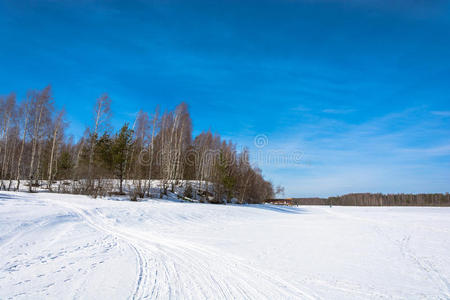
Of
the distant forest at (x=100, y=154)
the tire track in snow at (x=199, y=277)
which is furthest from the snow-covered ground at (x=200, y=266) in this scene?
the distant forest at (x=100, y=154)

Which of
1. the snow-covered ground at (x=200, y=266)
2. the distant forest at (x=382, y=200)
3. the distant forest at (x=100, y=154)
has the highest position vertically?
the distant forest at (x=100, y=154)

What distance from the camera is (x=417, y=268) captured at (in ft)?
16.5

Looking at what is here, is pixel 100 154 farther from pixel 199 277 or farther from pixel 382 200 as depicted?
pixel 382 200

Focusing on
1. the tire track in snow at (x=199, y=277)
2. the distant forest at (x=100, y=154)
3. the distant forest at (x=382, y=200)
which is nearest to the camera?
the tire track in snow at (x=199, y=277)

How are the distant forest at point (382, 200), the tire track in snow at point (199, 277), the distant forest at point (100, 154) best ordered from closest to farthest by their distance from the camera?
the tire track in snow at point (199, 277) → the distant forest at point (100, 154) → the distant forest at point (382, 200)

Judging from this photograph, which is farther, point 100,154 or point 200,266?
point 100,154

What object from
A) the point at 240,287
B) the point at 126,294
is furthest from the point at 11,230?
the point at 240,287

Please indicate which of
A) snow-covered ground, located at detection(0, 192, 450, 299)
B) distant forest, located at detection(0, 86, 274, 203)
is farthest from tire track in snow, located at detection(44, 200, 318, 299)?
distant forest, located at detection(0, 86, 274, 203)

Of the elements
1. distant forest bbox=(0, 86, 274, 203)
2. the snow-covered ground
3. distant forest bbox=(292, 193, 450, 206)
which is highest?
distant forest bbox=(0, 86, 274, 203)

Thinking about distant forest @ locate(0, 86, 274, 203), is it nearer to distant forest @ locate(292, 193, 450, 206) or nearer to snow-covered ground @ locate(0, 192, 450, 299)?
snow-covered ground @ locate(0, 192, 450, 299)

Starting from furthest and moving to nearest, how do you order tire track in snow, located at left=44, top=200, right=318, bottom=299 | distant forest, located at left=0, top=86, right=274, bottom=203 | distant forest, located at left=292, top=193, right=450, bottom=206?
distant forest, located at left=292, top=193, right=450, bottom=206 < distant forest, located at left=0, top=86, right=274, bottom=203 < tire track in snow, located at left=44, top=200, right=318, bottom=299

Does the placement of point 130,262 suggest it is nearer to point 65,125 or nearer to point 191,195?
point 191,195

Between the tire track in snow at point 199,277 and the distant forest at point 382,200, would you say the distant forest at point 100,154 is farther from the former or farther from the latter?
the distant forest at point 382,200

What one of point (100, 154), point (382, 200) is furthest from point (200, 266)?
point (382, 200)
